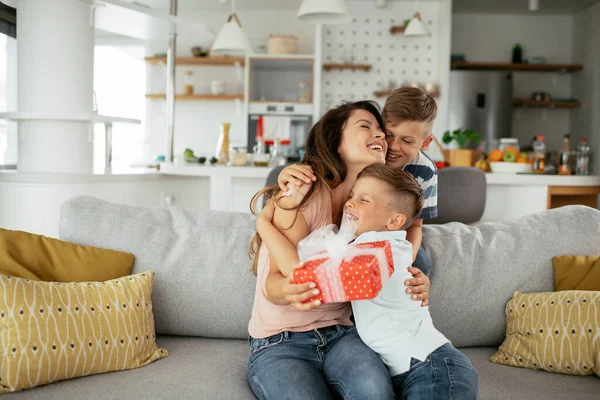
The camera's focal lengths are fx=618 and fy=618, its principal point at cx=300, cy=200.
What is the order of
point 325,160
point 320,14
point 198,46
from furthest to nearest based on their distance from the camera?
point 198,46, point 320,14, point 325,160

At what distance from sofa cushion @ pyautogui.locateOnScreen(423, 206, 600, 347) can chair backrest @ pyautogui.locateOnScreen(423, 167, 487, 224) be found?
136 cm

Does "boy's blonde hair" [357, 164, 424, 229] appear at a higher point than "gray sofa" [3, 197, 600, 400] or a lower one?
higher

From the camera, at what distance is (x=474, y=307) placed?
6.22ft

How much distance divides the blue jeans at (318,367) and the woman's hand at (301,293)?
18 centimetres

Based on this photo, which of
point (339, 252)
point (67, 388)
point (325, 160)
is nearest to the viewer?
point (339, 252)

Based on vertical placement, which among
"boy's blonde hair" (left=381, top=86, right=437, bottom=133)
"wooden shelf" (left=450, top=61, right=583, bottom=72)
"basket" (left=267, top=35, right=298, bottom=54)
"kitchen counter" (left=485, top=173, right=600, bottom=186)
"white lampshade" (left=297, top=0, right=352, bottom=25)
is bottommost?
"kitchen counter" (left=485, top=173, right=600, bottom=186)

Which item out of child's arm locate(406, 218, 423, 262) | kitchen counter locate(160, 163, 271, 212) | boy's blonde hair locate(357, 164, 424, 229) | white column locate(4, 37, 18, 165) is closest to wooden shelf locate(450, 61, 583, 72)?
kitchen counter locate(160, 163, 271, 212)

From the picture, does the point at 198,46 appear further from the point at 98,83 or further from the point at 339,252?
the point at 339,252

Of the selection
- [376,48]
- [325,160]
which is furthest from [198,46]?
[325,160]

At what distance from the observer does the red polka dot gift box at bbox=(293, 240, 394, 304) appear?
4.18 ft

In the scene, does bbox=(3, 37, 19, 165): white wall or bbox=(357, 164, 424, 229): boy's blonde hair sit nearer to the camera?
bbox=(357, 164, 424, 229): boy's blonde hair

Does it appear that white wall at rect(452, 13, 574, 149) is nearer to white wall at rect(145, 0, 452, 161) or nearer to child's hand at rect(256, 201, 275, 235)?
white wall at rect(145, 0, 452, 161)

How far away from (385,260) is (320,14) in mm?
3328

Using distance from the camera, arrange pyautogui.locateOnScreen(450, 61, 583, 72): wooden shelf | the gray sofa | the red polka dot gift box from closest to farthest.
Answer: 1. the red polka dot gift box
2. the gray sofa
3. pyautogui.locateOnScreen(450, 61, 583, 72): wooden shelf
